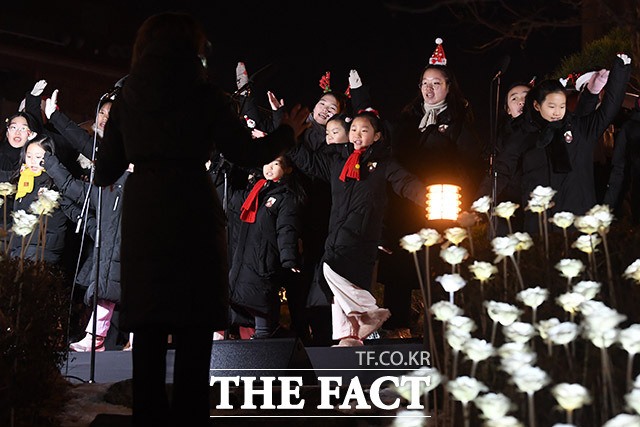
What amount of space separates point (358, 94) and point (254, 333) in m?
2.33

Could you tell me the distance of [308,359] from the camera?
579 cm

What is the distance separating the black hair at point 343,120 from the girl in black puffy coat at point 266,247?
0.58m

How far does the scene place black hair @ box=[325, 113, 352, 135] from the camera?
7180mm

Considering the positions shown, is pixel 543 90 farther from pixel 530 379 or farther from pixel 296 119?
pixel 530 379

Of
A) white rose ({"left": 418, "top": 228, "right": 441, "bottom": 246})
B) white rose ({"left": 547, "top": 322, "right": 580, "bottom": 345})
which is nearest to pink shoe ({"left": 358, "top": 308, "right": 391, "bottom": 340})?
white rose ({"left": 418, "top": 228, "right": 441, "bottom": 246})

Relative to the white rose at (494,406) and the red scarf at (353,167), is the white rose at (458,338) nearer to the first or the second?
the white rose at (494,406)

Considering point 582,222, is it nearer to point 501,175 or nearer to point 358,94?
point 501,175

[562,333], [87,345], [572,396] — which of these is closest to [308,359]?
[87,345]

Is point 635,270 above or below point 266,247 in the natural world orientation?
below

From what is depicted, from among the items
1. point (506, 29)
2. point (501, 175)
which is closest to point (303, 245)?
point (501, 175)

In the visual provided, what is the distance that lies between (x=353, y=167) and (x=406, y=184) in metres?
0.45

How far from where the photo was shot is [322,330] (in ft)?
23.6

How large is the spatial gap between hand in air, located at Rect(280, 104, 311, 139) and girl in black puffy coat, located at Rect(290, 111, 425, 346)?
2.87 metres

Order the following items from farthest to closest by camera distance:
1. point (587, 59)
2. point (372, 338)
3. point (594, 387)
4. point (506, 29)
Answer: point (587, 59) → point (372, 338) → point (506, 29) → point (594, 387)
